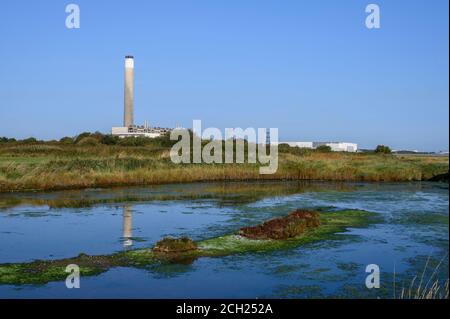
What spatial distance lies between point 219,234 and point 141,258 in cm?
333

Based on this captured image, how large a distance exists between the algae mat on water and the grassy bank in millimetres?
14581

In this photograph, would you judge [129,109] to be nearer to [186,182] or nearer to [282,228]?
[186,182]

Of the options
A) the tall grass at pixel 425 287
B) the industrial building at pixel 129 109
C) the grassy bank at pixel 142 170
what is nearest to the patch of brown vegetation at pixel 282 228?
the tall grass at pixel 425 287

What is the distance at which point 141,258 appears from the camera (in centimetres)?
1092

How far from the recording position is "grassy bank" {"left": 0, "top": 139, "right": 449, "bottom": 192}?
2533cm

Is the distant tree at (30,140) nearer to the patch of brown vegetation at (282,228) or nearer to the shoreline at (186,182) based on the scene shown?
the shoreline at (186,182)

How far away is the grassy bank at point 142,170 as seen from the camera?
2533 cm

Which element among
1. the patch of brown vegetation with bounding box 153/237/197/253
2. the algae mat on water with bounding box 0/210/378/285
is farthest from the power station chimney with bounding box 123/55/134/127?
the patch of brown vegetation with bounding box 153/237/197/253

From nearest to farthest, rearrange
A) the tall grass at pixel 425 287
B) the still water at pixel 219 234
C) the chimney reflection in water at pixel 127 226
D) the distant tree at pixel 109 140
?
the tall grass at pixel 425 287, the still water at pixel 219 234, the chimney reflection in water at pixel 127 226, the distant tree at pixel 109 140

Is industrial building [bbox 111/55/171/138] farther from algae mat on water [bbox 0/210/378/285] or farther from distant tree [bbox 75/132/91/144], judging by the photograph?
algae mat on water [bbox 0/210/378/285]

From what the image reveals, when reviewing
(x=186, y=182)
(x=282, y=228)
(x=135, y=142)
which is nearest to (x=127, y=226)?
(x=282, y=228)

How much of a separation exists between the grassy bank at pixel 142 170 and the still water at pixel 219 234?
169 centimetres

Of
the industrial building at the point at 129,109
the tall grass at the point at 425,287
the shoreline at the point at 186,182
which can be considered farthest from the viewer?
the industrial building at the point at 129,109

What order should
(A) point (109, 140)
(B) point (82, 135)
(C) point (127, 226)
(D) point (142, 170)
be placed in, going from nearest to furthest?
(C) point (127, 226) < (D) point (142, 170) < (A) point (109, 140) < (B) point (82, 135)
